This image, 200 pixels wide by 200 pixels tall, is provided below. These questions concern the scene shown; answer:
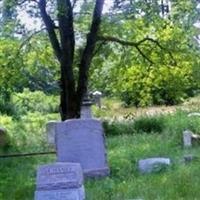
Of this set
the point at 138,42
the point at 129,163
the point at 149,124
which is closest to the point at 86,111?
the point at 149,124

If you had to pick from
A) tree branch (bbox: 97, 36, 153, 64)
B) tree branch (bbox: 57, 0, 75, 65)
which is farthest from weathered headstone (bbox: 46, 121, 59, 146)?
tree branch (bbox: 97, 36, 153, 64)

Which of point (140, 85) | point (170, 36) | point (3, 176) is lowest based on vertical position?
point (3, 176)

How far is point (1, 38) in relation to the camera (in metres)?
17.9

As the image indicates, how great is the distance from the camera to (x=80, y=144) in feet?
33.6

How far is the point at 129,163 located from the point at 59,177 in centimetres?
403

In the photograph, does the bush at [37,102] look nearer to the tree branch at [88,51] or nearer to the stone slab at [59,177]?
the tree branch at [88,51]

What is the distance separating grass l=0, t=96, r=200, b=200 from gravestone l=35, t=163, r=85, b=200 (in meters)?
Answer: 0.44

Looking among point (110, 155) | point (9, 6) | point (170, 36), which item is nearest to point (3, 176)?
point (110, 155)

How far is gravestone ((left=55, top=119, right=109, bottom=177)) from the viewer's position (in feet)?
33.4

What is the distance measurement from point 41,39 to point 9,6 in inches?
116

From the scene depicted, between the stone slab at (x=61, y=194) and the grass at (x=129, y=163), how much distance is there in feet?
1.48

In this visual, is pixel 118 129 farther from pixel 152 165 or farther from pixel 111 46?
pixel 152 165

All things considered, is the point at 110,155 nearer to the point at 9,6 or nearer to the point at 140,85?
the point at 9,6

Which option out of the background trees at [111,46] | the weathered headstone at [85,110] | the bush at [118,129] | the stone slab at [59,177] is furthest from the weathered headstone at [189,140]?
the stone slab at [59,177]
